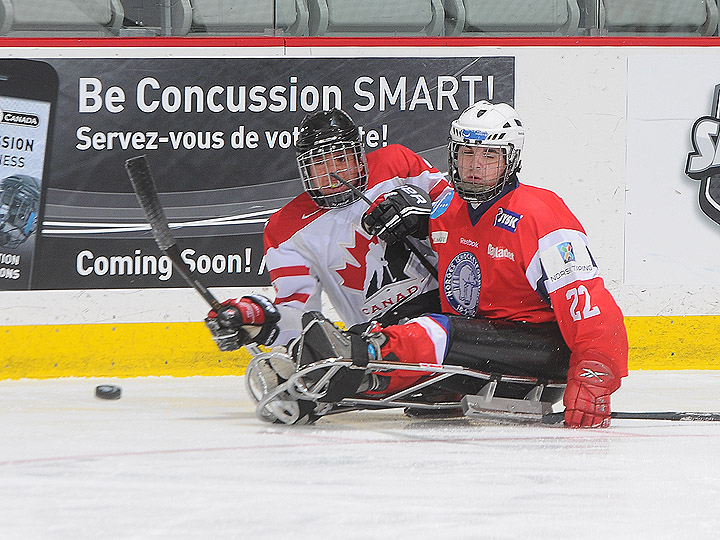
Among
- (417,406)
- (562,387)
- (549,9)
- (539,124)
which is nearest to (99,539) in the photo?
(417,406)

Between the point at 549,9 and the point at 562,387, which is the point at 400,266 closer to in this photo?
the point at 562,387

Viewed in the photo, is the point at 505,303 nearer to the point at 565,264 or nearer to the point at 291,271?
the point at 565,264

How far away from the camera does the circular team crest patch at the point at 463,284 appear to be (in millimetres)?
2824

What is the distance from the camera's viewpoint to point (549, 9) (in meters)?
4.36

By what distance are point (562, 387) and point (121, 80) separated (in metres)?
2.24

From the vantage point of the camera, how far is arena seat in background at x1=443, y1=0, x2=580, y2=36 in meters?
4.33

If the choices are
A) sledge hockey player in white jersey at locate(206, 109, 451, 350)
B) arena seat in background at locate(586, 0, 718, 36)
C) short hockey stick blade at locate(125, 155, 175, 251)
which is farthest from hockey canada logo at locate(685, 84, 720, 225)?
short hockey stick blade at locate(125, 155, 175, 251)

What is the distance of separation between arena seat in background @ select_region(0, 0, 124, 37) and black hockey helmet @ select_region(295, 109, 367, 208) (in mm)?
1525

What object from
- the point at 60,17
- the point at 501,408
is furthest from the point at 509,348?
the point at 60,17

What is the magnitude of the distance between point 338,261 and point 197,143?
1260 millimetres

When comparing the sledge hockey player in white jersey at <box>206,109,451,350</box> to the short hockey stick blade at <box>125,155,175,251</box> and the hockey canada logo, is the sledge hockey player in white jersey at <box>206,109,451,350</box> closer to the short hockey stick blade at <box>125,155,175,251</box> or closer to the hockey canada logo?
the short hockey stick blade at <box>125,155,175,251</box>

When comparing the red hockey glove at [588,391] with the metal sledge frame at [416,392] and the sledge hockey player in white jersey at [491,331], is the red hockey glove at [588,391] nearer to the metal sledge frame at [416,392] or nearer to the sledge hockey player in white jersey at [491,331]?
the sledge hockey player in white jersey at [491,331]

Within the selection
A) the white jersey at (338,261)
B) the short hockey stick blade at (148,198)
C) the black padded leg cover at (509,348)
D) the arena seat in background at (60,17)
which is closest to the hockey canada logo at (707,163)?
the white jersey at (338,261)

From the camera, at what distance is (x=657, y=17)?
4395mm
